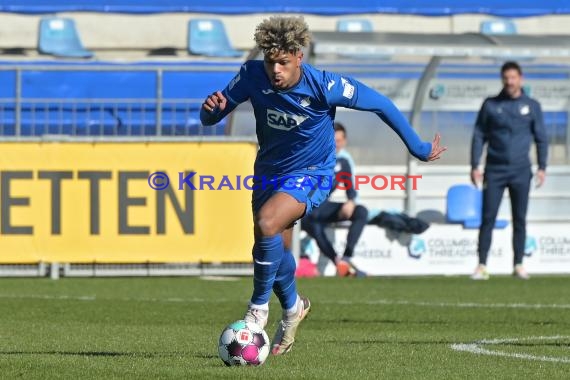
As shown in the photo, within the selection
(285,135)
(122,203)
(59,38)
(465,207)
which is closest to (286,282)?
(285,135)

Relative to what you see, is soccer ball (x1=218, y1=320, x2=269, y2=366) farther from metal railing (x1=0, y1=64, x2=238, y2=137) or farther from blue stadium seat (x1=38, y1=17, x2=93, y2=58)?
blue stadium seat (x1=38, y1=17, x2=93, y2=58)

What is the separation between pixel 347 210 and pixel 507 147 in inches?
76.8

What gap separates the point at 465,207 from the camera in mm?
16625

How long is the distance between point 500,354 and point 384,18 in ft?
61.8

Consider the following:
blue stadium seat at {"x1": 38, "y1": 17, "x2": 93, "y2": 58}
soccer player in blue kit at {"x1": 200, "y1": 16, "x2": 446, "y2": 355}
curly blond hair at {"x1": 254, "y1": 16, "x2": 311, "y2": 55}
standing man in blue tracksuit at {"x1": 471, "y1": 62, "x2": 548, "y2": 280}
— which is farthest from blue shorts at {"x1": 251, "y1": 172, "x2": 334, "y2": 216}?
blue stadium seat at {"x1": 38, "y1": 17, "x2": 93, "y2": 58}

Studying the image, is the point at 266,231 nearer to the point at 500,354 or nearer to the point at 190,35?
the point at 500,354

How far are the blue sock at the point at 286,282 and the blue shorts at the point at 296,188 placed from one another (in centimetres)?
31

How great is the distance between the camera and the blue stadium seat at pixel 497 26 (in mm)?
24938

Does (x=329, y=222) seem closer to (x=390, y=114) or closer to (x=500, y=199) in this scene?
(x=500, y=199)

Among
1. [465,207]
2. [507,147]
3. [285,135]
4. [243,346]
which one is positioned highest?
[285,135]

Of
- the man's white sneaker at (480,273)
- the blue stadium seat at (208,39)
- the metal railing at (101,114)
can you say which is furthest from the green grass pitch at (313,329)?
the blue stadium seat at (208,39)

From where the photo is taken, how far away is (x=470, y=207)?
16.6m

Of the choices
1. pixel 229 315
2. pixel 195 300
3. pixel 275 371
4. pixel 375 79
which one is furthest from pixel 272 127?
pixel 375 79

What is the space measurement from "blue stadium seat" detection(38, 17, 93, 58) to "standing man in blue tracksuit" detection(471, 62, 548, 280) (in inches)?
400
